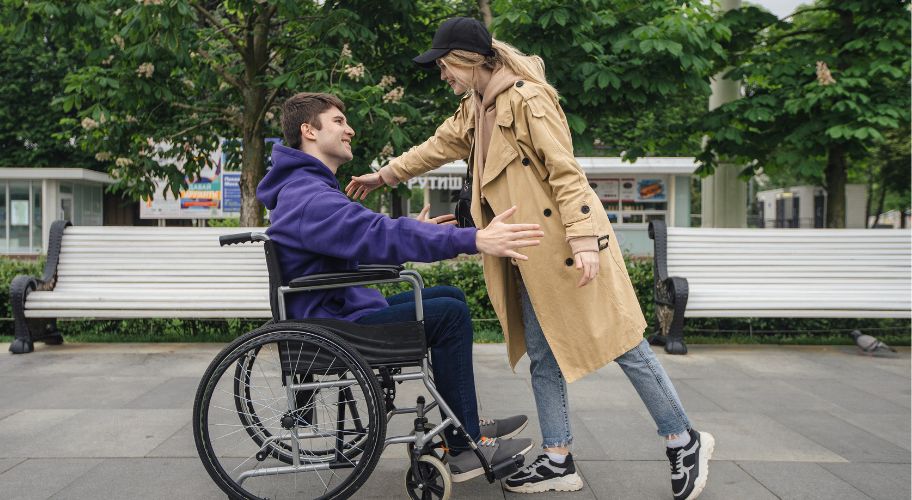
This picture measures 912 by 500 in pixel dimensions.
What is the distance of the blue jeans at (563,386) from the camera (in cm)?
302

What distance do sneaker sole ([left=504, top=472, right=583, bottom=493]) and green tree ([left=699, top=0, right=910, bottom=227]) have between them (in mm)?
6276

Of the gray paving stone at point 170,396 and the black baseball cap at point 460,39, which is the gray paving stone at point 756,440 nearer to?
the black baseball cap at point 460,39

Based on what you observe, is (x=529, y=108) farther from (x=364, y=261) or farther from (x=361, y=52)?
(x=361, y=52)

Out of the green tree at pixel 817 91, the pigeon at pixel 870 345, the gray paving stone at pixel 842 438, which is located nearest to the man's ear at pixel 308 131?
the gray paving stone at pixel 842 438

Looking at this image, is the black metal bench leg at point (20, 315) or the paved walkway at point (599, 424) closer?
the paved walkway at point (599, 424)

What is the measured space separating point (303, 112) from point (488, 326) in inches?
180

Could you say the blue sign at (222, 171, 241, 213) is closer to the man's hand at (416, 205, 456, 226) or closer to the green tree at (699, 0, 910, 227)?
the green tree at (699, 0, 910, 227)

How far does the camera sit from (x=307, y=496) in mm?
3062

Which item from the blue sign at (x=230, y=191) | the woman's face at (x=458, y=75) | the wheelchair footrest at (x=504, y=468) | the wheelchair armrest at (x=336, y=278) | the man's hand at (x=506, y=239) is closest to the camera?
the man's hand at (x=506, y=239)

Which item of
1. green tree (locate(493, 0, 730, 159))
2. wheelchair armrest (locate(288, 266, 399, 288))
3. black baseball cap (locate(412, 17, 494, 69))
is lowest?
wheelchair armrest (locate(288, 266, 399, 288))

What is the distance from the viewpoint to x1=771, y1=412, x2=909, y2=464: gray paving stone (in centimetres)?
368

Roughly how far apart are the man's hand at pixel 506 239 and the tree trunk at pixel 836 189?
26.2ft

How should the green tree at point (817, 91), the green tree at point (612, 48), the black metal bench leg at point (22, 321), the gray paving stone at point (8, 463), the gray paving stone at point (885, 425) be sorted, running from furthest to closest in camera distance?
the green tree at point (817, 91) → the green tree at point (612, 48) → the black metal bench leg at point (22, 321) → the gray paving stone at point (885, 425) → the gray paving stone at point (8, 463)

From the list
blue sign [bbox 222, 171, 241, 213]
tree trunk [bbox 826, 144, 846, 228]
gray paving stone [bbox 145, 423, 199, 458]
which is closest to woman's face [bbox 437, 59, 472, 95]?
gray paving stone [bbox 145, 423, 199, 458]
